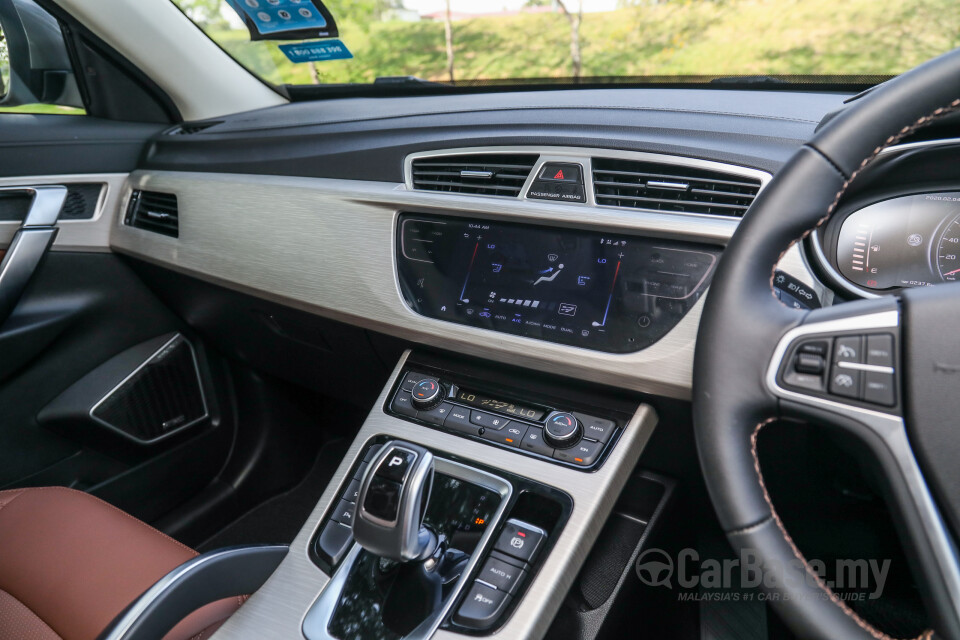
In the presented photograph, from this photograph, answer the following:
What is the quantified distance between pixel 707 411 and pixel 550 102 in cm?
83

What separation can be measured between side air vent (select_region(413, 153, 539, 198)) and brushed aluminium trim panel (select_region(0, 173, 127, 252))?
1.00m

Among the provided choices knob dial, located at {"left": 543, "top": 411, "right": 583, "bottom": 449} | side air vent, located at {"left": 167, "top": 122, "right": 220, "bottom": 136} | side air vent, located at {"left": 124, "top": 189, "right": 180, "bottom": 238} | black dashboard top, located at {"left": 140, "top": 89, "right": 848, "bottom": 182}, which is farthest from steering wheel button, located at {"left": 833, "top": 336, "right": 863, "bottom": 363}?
side air vent, located at {"left": 167, "top": 122, "right": 220, "bottom": 136}

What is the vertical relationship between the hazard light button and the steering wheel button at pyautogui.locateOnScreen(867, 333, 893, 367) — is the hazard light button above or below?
above

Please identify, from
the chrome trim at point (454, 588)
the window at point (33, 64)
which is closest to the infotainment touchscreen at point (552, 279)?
the chrome trim at point (454, 588)

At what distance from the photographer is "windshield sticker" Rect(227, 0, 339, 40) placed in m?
1.83

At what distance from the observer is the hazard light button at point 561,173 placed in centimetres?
111

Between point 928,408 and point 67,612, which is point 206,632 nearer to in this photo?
point 67,612

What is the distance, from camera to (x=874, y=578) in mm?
1142

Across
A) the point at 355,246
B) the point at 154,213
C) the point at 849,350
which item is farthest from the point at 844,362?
the point at 154,213

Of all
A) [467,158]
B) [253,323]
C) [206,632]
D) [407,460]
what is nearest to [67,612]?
[206,632]

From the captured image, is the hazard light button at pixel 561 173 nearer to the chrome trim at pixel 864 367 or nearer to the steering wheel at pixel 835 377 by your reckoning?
the steering wheel at pixel 835 377

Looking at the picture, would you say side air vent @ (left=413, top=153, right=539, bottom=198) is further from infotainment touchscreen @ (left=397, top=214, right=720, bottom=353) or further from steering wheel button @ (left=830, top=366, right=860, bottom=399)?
steering wheel button @ (left=830, top=366, right=860, bottom=399)

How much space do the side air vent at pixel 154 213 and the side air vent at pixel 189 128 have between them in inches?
7.5

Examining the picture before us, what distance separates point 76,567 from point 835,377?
3.85 ft
